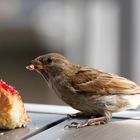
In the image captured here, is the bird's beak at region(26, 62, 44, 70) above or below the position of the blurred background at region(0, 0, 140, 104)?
above

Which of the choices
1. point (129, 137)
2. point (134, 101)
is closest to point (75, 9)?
point (134, 101)

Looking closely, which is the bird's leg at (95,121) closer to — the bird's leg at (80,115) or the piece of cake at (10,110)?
the bird's leg at (80,115)

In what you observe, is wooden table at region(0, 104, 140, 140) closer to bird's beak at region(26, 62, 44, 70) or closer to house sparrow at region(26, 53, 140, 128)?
house sparrow at region(26, 53, 140, 128)

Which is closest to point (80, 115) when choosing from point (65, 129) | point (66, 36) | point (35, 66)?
point (35, 66)

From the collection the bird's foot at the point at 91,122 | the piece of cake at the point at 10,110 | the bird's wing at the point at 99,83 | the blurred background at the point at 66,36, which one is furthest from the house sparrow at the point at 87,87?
the blurred background at the point at 66,36

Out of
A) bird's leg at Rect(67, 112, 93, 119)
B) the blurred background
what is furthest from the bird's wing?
the blurred background

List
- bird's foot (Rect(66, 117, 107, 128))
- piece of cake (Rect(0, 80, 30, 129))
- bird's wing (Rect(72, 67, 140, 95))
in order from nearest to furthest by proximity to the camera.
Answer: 1. piece of cake (Rect(0, 80, 30, 129))
2. bird's foot (Rect(66, 117, 107, 128))
3. bird's wing (Rect(72, 67, 140, 95))

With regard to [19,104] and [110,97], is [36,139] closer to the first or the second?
[19,104]
